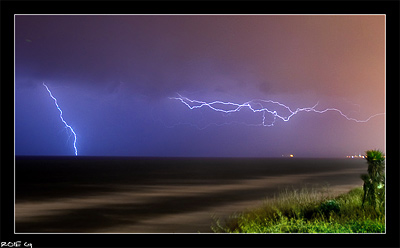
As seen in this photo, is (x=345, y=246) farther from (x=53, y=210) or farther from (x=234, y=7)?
(x=53, y=210)

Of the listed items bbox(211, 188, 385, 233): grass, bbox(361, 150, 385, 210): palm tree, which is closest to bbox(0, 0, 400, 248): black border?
bbox(211, 188, 385, 233): grass

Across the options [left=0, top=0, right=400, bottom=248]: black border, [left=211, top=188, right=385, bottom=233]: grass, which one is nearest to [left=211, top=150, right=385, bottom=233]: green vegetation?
[left=211, top=188, right=385, bottom=233]: grass

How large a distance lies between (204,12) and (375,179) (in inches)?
185

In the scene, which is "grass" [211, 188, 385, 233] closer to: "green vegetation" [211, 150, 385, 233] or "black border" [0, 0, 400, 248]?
"green vegetation" [211, 150, 385, 233]

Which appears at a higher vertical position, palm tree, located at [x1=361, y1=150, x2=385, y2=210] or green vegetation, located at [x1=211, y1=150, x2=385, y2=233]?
palm tree, located at [x1=361, y1=150, x2=385, y2=210]

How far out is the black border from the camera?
226 inches

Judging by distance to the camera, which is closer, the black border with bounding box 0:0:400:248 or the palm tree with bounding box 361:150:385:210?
the black border with bounding box 0:0:400:248

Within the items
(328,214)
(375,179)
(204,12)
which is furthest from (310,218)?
(204,12)

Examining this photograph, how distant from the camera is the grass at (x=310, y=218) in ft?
23.0

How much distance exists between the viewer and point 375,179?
812cm

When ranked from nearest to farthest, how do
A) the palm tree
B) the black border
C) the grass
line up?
the black border, the grass, the palm tree

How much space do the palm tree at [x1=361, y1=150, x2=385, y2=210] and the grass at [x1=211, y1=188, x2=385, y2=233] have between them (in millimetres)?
257

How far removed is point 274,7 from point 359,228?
12.3 ft

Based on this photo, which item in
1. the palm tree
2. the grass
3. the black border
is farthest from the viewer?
the palm tree
